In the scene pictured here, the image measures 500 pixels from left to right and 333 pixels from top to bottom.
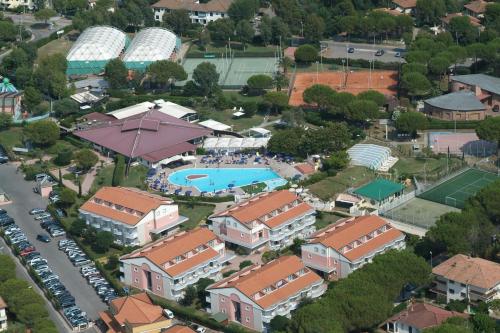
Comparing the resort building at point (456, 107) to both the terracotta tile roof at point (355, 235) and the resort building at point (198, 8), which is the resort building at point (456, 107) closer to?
the terracotta tile roof at point (355, 235)

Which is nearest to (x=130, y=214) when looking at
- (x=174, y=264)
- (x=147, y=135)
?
(x=174, y=264)

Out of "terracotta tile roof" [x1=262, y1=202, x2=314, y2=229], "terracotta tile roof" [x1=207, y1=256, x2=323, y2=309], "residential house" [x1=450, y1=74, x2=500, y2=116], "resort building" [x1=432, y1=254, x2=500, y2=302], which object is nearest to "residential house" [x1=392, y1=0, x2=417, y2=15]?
"residential house" [x1=450, y1=74, x2=500, y2=116]

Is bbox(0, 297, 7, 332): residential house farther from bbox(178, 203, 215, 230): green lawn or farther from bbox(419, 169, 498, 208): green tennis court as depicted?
bbox(419, 169, 498, 208): green tennis court

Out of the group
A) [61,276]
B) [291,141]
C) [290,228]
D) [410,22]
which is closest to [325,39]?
[410,22]

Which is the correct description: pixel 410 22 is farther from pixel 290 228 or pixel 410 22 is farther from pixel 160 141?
pixel 290 228

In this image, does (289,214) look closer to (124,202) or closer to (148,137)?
(124,202)

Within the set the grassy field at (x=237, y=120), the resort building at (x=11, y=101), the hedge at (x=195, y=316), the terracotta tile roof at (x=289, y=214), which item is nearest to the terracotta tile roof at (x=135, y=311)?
the hedge at (x=195, y=316)

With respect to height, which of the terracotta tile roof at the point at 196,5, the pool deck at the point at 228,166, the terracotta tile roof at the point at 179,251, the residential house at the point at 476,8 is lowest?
the pool deck at the point at 228,166
